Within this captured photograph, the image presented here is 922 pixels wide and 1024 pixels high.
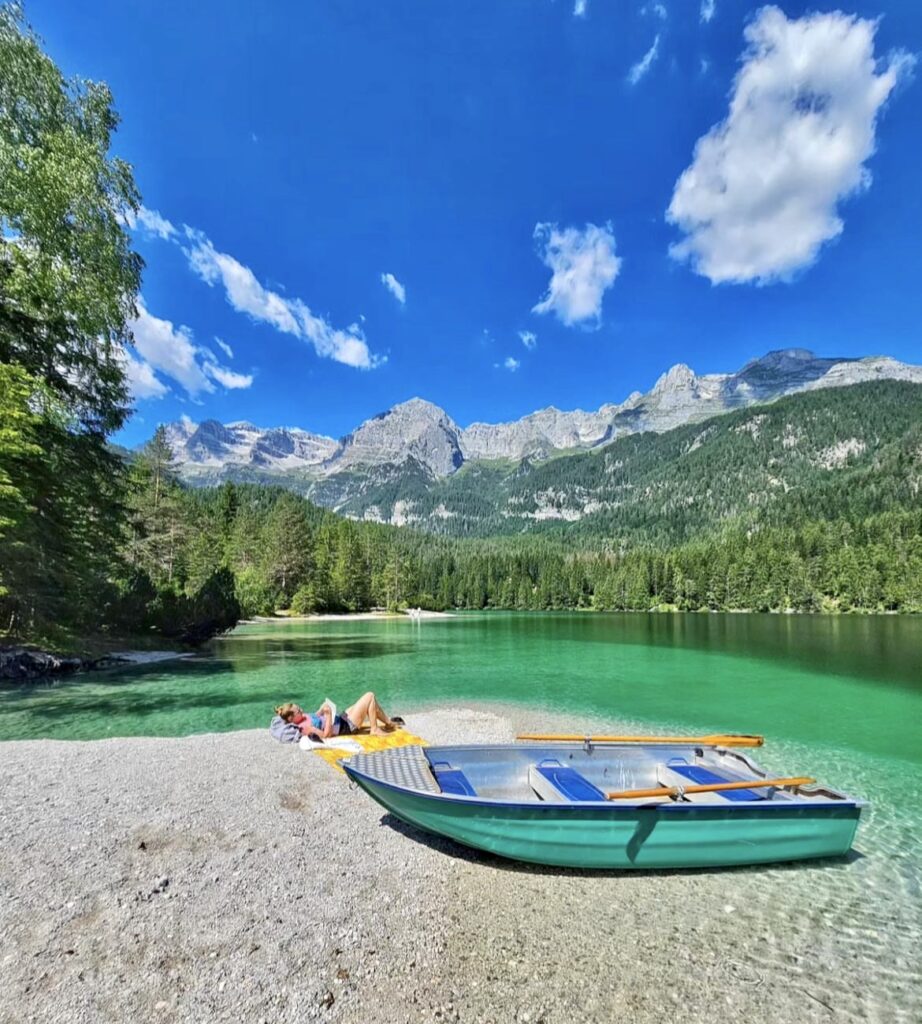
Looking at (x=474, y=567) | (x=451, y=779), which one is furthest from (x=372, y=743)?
(x=474, y=567)

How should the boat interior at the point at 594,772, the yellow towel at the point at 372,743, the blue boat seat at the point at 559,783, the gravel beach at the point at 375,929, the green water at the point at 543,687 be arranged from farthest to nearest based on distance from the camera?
the green water at the point at 543,687 < the yellow towel at the point at 372,743 < the boat interior at the point at 594,772 < the blue boat seat at the point at 559,783 < the gravel beach at the point at 375,929

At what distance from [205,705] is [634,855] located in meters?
17.8

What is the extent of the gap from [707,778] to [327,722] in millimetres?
9785

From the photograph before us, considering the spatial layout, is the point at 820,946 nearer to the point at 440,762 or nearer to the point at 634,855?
the point at 634,855

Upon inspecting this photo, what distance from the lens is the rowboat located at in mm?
7730

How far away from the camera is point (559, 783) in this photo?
9266 mm

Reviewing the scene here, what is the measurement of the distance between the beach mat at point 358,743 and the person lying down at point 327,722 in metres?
0.28

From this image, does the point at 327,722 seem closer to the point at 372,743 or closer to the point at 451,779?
the point at 372,743

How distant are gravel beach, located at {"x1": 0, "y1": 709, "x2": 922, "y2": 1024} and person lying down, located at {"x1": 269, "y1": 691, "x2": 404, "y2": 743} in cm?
455

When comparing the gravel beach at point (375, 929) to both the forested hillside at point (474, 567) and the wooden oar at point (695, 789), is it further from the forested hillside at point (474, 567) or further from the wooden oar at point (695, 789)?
the forested hillside at point (474, 567)

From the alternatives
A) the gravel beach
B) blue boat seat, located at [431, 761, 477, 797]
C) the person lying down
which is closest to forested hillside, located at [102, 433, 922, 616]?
the person lying down

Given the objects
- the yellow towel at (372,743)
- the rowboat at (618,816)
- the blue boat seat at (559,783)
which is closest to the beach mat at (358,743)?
the yellow towel at (372,743)

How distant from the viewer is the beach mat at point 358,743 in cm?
1313

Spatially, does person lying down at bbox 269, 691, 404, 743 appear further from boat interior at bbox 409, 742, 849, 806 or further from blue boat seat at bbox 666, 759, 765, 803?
blue boat seat at bbox 666, 759, 765, 803
